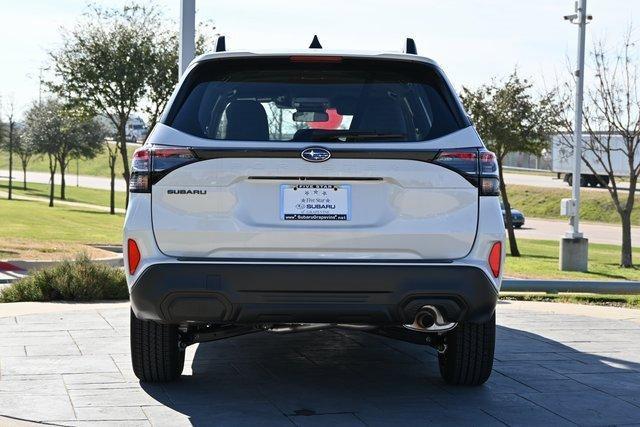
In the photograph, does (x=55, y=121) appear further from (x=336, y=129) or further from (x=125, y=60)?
(x=336, y=129)

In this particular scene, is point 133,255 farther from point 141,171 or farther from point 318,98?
point 318,98

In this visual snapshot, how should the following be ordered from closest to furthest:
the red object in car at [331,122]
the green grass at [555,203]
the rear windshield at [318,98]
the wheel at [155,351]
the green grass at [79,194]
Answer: the rear windshield at [318,98] → the red object in car at [331,122] → the wheel at [155,351] → the green grass at [555,203] → the green grass at [79,194]

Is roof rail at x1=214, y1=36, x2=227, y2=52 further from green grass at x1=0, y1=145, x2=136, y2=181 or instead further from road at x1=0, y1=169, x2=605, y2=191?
green grass at x1=0, y1=145, x2=136, y2=181

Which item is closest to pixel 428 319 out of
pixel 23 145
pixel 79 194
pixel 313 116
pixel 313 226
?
pixel 313 226

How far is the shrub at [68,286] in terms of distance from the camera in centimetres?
1102

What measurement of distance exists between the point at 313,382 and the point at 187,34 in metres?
5.82

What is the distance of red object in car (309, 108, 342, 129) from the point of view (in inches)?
219

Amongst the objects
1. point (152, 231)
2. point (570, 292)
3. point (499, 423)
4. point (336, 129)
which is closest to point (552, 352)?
point (499, 423)

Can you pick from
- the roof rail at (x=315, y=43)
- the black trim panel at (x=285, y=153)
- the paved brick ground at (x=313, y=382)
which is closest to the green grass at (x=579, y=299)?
the paved brick ground at (x=313, y=382)

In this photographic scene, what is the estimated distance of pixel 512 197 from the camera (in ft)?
205

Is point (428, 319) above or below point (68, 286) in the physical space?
above

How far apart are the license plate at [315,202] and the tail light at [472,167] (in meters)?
0.53

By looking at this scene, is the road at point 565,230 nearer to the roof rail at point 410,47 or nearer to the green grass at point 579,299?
the green grass at point 579,299

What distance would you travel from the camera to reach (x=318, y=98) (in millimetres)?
5598
